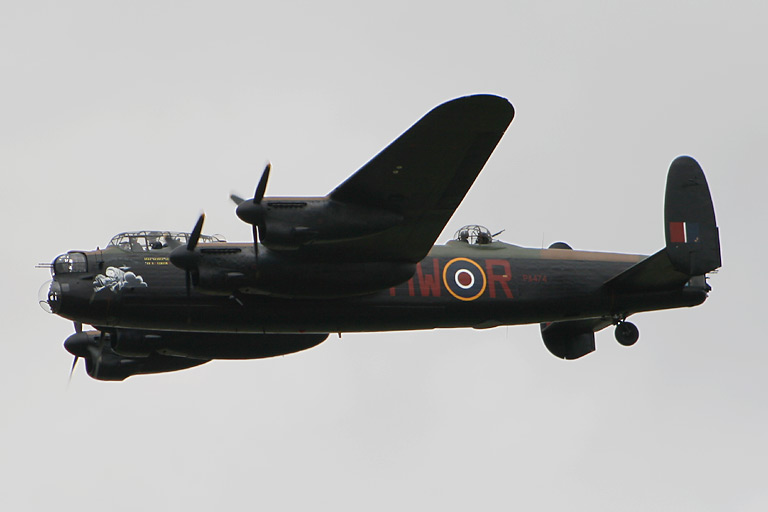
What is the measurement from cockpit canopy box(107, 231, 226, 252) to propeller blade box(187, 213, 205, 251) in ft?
4.75

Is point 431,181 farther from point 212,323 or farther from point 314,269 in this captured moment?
point 212,323

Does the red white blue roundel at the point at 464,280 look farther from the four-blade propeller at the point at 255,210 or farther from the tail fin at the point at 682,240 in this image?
Result: the four-blade propeller at the point at 255,210

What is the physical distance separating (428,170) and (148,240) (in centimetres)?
572

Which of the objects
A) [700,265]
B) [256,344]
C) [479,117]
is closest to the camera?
[479,117]

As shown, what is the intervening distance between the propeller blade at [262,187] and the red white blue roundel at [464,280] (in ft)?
15.1

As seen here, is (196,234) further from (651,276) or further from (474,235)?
(651,276)

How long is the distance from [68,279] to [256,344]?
16.3 feet

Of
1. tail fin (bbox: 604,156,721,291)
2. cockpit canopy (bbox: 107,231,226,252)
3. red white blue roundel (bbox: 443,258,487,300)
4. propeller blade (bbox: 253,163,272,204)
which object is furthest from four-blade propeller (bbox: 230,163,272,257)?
tail fin (bbox: 604,156,721,291)

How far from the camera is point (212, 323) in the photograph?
74.4 feet

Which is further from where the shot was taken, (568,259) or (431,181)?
(568,259)

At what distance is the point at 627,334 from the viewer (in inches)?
966

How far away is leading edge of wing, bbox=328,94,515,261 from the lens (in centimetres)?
2020

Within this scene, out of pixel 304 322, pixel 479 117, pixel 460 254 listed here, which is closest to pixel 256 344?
pixel 304 322

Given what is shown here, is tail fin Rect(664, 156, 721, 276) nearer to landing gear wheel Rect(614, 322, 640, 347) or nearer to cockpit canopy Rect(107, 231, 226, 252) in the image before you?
landing gear wheel Rect(614, 322, 640, 347)
